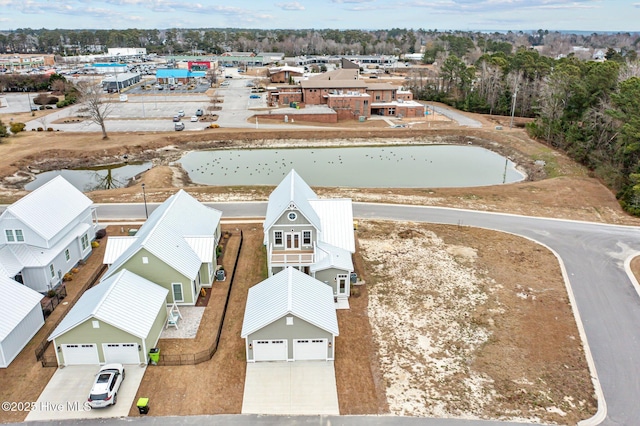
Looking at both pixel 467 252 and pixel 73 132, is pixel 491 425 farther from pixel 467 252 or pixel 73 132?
pixel 73 132

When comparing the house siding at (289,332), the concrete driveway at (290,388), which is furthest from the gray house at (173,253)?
the concrete driveway at (290,388)

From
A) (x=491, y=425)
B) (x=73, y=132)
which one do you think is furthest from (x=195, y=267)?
(x=73, y=132)

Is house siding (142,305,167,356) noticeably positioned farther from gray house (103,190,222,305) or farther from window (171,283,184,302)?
gray house (103,190,222,305)

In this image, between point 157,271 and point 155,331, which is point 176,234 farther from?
point 155,331

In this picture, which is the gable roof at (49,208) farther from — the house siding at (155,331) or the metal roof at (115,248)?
the house siding at (155,331)

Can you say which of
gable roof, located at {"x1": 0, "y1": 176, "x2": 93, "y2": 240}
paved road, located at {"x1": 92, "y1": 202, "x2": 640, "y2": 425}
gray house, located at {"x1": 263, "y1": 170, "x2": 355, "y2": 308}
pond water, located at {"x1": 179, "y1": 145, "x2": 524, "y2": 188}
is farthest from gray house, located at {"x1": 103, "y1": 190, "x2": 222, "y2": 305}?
pond water, located at {"x1": 179, "y1": 145, "x2": 524, "y2": 188}
